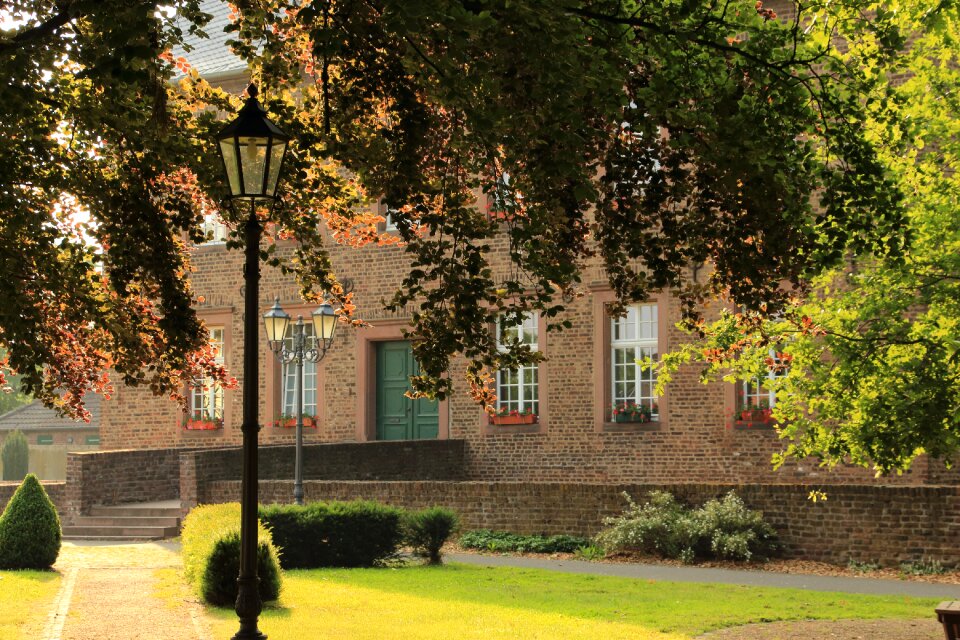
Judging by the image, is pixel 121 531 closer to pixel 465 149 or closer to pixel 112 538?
pixel 112 538

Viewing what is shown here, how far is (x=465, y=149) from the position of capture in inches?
319

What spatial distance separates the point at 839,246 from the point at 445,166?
104 inches

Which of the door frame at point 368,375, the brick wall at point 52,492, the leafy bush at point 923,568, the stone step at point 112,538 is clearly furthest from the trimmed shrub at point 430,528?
the door frame at point 368,375

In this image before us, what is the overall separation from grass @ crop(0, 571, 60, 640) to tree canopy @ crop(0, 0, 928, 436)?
2.26 metres

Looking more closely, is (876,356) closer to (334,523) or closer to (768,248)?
(768,248)

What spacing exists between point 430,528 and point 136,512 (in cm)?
740

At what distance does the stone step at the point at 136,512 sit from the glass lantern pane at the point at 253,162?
14.0 meters

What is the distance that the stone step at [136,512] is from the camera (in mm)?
21188

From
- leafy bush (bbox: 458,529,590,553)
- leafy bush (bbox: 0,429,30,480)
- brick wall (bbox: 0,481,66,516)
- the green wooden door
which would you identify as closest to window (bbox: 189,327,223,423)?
the green wooden door

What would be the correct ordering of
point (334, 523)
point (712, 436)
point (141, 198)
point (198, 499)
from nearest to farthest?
point (141, 198) → point (334, 523) → point (198, 499) → point (712, 436)

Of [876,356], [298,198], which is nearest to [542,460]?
[876,356]

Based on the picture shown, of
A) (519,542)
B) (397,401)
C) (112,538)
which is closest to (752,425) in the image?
(519,542)

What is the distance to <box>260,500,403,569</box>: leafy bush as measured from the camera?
15969 mm

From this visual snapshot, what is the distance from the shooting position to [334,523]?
16.1 metres
